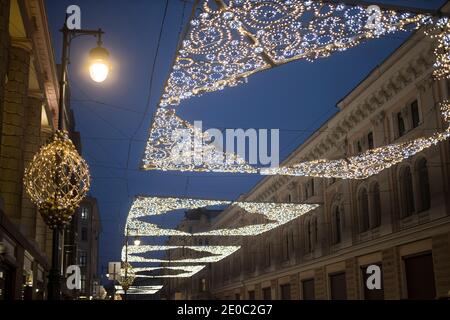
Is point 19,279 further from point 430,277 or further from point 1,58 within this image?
point 430,277

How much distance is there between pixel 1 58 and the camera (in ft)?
37.7

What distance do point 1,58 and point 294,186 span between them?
103ft

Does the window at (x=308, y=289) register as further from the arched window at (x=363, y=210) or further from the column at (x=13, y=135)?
the column at (x=13, y=135)

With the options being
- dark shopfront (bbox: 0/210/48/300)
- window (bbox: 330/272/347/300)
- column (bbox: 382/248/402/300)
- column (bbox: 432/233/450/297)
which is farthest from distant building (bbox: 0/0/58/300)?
window (bbox: 330/272/347/300)

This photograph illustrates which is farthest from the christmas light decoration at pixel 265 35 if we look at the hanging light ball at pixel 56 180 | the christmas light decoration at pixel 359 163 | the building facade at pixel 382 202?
the building facade at pixel 382 202

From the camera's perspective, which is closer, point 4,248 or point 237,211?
point 4,248

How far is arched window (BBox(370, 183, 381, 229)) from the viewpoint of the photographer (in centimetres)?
2877

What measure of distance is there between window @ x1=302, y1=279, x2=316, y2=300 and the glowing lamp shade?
1184 inches

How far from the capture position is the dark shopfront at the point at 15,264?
1254 centimetres

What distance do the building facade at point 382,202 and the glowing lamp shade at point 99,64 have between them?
1541 cm

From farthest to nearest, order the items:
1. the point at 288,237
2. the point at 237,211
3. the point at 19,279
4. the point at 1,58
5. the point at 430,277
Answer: the point at 237,211
the point at 288,237
the point at 430,277
the point at 19,279
the point at 1,58

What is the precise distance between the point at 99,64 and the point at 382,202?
20419 mm

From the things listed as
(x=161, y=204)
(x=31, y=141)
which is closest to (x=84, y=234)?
(x=161, y=204)
